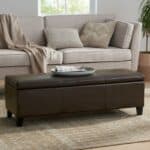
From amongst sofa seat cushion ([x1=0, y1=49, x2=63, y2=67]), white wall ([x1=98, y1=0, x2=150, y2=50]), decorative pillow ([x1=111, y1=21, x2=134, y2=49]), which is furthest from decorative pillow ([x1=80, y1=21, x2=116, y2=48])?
sofa seat cushion ([x1=0, y1=49, x2=63, y2=67])

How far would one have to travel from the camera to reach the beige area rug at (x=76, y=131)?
354cm

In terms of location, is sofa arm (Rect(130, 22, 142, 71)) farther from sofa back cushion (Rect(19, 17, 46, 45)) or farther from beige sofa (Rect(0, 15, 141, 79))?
sofa back cushion (Rect(19, 17, 46, 45))

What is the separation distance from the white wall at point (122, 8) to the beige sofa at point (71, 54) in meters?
0.58

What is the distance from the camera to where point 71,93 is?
414cm

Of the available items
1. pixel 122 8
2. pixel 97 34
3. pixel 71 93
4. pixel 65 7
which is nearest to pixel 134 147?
pixel 71 93

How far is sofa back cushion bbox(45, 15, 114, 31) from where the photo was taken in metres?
6.03

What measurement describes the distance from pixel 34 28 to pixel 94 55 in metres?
0.90

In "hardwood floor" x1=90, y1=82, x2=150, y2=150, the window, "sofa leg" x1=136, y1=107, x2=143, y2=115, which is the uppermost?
the window

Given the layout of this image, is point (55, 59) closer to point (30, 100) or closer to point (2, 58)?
point (2, 58)

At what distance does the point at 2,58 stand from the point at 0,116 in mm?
957

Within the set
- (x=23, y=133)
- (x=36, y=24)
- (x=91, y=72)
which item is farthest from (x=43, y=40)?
(x=23, y=133)

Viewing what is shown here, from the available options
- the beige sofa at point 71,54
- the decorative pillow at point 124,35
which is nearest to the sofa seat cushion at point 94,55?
the beige sofa at point 71,54

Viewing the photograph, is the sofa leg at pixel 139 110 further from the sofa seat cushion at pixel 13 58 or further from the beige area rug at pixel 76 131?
the sofa seat cushion at pixel 13 58

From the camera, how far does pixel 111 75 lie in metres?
4.33
